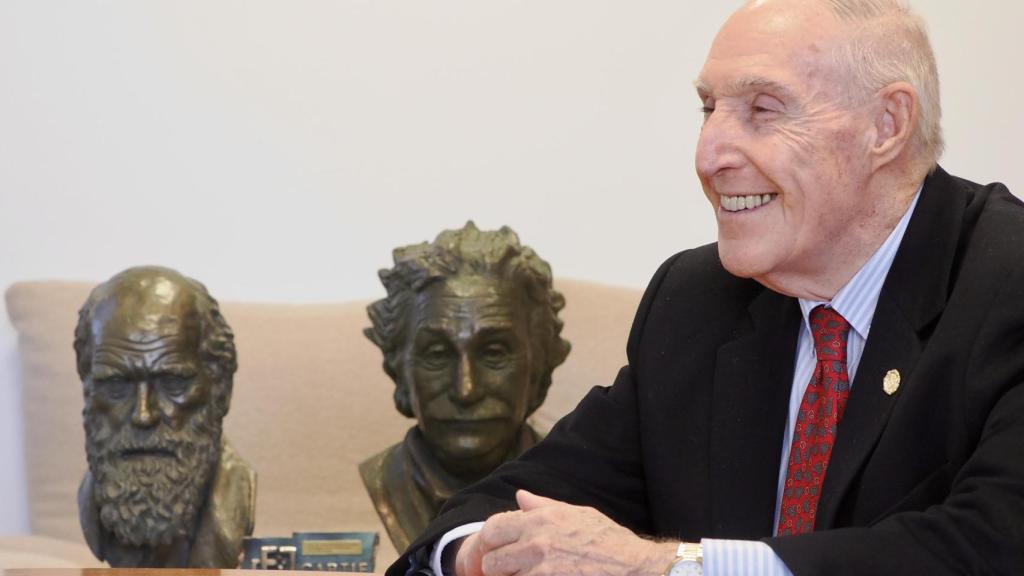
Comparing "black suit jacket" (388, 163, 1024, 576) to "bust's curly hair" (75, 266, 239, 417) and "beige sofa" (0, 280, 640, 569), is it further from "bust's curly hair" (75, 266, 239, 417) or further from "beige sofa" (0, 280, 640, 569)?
"beige sofa" (0, 280, 640, 569)

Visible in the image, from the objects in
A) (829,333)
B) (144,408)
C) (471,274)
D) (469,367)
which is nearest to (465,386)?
(469,367)

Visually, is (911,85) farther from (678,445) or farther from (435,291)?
(435,291)

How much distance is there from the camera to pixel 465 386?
388 cm

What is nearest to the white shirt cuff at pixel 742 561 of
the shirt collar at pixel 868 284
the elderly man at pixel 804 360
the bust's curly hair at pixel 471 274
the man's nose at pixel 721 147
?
the elderly man at pixel 804 360

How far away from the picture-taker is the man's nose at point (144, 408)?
3820 millimetres

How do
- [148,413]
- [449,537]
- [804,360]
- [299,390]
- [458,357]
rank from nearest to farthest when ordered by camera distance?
[449,537], [804,360], [148,413], [458,357], [299,390]

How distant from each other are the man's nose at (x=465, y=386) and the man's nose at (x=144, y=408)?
2.36ft

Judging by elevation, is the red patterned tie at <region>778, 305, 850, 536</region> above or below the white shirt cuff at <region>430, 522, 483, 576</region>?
above

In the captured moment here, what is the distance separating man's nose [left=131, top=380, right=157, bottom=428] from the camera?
3820 mm

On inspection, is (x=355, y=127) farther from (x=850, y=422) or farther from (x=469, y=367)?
(x=850, y=422)

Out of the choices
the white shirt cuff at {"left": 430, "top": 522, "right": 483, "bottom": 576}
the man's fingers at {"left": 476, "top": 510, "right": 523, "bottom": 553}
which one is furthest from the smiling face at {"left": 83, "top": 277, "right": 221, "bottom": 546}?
the man's fingers at {"left": 476, "top": 510, "right": 523, "bottom": 553}

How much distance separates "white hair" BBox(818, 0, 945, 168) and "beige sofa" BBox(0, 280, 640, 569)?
3.03 metres

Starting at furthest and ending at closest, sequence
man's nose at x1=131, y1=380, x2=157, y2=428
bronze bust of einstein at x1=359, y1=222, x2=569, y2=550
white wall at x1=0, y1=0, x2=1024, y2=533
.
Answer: white wall at x1=0, y1=0, x2=1024, y2=533
bronze bust of einstein at x1=359, y1=222, x2=569, y2=550
man's nose at x1=131, y1=380, x2=157, y2=428

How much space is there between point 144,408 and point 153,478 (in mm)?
176
